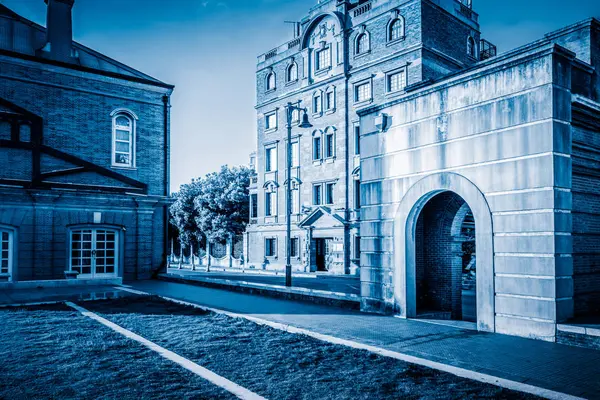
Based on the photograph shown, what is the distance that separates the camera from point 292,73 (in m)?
39.2

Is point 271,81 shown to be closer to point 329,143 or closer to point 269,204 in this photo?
point 329,143

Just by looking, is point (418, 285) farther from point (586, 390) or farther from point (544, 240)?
point (586, 390)

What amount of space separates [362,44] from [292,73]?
731cm

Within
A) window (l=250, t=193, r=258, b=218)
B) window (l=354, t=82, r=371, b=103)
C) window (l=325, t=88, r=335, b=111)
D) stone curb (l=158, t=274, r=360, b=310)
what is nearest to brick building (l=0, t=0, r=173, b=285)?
stone curb (l=158, t=274, r=360, b=310)

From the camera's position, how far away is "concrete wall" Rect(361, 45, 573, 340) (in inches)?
343

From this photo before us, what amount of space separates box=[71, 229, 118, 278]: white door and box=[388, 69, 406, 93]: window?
19.5m

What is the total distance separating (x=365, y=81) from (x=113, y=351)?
28407 mm

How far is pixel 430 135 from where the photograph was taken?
35.8ft

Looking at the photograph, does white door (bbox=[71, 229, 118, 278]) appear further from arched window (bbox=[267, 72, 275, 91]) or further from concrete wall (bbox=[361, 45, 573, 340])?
arched window (bbox=[267, 72, 275, 91])

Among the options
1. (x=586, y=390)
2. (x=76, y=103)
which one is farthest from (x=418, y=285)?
(x=76, y=103)

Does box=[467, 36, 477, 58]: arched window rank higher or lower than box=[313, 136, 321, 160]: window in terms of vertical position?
higher

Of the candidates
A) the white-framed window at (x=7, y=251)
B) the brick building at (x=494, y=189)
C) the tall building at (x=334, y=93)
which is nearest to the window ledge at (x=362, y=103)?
the tall building at (x=334, y=93)

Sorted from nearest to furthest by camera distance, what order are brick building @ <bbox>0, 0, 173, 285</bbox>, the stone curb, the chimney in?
1. the stone curb
2. brick building @ <bbox>0, 0, 173, 285</bbox>
3. the chimney

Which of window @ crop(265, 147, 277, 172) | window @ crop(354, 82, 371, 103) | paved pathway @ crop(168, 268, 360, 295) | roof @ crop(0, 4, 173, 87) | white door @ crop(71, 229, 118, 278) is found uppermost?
window @ crop(354, 82, 371, 103)
